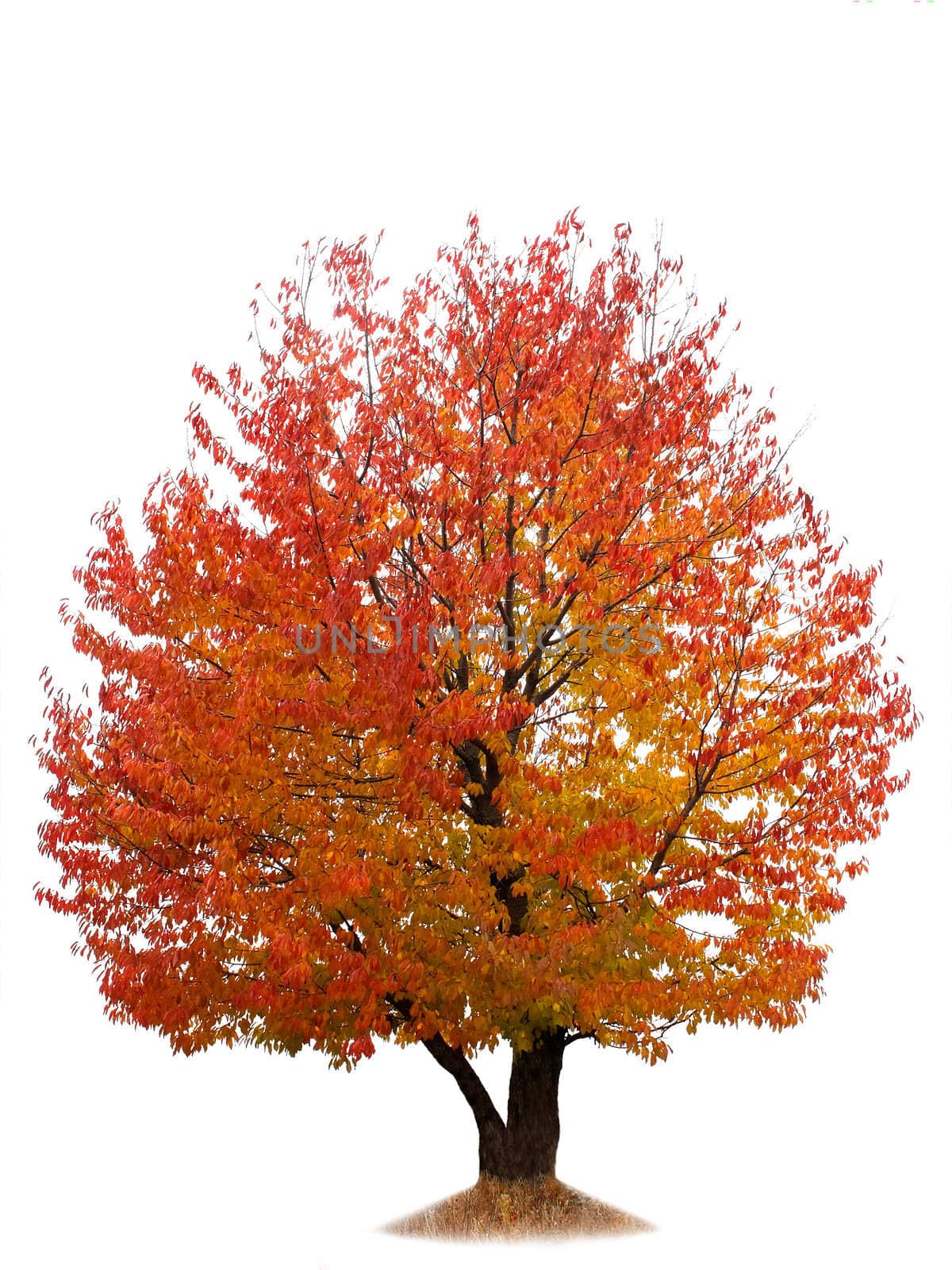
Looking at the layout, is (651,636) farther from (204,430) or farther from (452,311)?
(204,430)

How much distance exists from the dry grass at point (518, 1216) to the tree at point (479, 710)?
0.35 metres

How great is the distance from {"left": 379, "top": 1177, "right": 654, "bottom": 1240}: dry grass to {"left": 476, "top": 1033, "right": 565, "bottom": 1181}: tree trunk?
0.15 metres

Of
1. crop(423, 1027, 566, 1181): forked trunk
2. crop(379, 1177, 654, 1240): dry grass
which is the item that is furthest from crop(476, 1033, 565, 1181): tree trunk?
crop(379, 1177, 654, 1240): dry grass

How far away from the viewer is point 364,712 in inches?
420

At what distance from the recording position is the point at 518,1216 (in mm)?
12727

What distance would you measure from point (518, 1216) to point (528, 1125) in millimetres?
1004

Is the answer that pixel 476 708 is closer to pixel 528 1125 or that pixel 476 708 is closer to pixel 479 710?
pixel 479 710

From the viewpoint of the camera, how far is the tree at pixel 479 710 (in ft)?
37.3

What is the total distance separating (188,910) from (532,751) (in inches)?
168

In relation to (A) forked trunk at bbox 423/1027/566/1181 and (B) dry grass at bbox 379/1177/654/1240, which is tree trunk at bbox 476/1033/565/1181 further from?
(B) dry grass at bbox 379/1177/654/1240

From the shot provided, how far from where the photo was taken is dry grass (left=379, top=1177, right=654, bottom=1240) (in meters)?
12.6

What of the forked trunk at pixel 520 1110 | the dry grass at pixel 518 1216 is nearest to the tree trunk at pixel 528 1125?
the forked trunk at pixel 520 1110

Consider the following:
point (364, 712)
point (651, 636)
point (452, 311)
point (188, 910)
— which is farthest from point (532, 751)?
point (452, 311)

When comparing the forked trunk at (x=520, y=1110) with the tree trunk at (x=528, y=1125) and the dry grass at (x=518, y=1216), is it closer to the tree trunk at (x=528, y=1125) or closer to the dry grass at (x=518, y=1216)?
the tree trunk at (x=528, y=1125)
